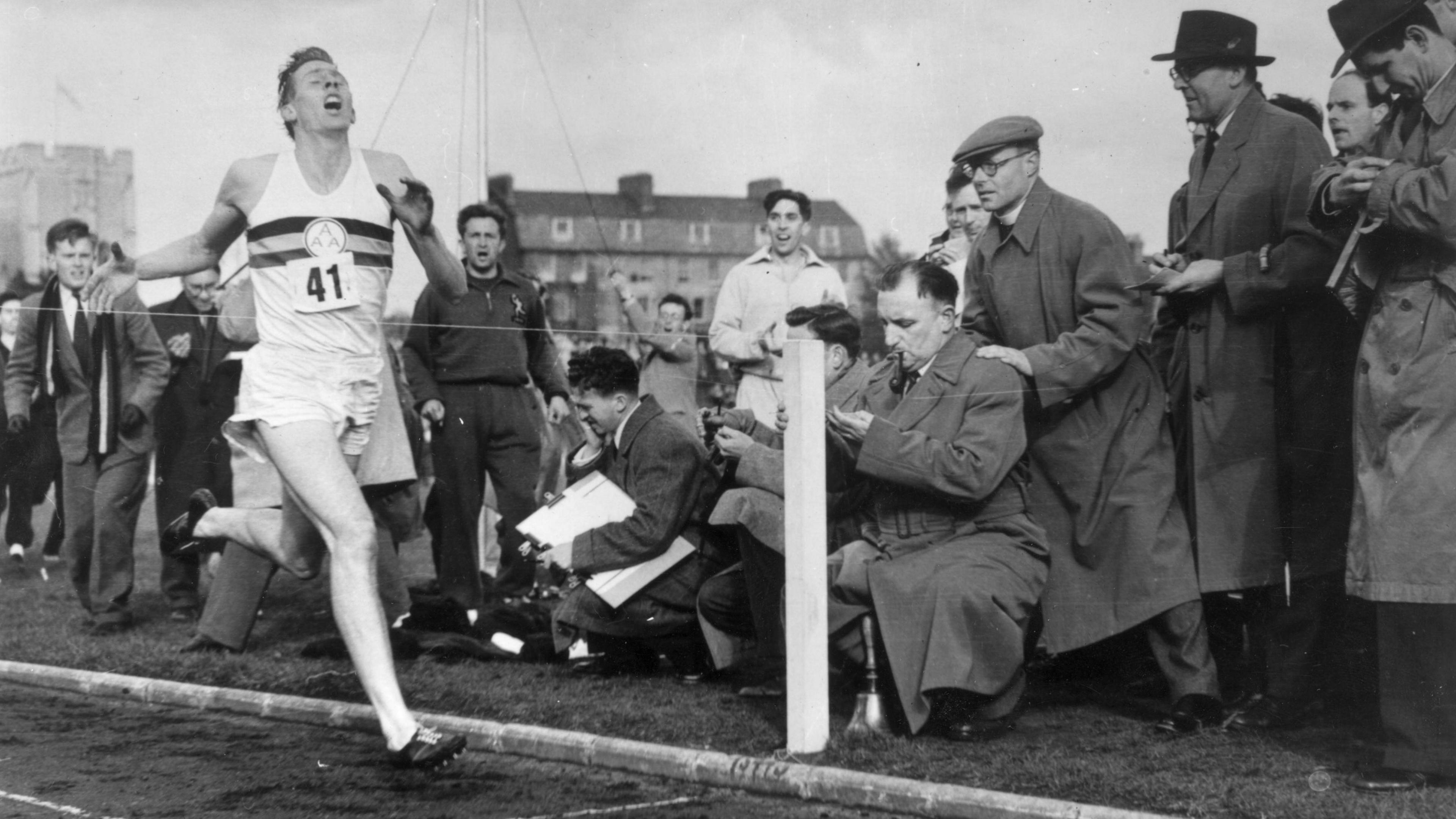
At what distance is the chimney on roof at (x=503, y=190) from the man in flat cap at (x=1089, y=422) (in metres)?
3.25

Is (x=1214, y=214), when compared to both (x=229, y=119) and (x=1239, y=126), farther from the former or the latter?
(x=229, y=119)

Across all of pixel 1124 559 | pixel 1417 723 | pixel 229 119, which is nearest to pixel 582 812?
pixel 1124 559

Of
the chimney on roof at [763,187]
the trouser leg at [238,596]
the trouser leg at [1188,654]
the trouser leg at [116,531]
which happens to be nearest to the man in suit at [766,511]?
the chimney on roof at [763,187]

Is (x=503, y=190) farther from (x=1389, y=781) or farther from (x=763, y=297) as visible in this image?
(x=1389, y=781)

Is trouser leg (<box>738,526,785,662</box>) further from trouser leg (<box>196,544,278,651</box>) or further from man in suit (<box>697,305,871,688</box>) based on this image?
trouser leg (<box>196,544,278,651</box>)

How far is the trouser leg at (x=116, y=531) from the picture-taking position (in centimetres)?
868

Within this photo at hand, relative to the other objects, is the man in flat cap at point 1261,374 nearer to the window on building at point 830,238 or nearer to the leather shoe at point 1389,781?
the leather shoe at point 1389,781

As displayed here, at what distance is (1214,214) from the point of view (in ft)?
18.0

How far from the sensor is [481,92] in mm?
8188

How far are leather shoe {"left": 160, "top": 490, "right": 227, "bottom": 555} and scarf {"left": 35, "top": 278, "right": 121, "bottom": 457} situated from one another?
64.4 inches

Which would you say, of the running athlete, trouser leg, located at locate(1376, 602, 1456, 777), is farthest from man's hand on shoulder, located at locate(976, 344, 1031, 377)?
the running athlete

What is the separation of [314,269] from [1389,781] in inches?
150

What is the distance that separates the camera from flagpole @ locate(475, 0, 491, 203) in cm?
810

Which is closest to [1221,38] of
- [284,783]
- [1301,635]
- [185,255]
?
[1301,635]
